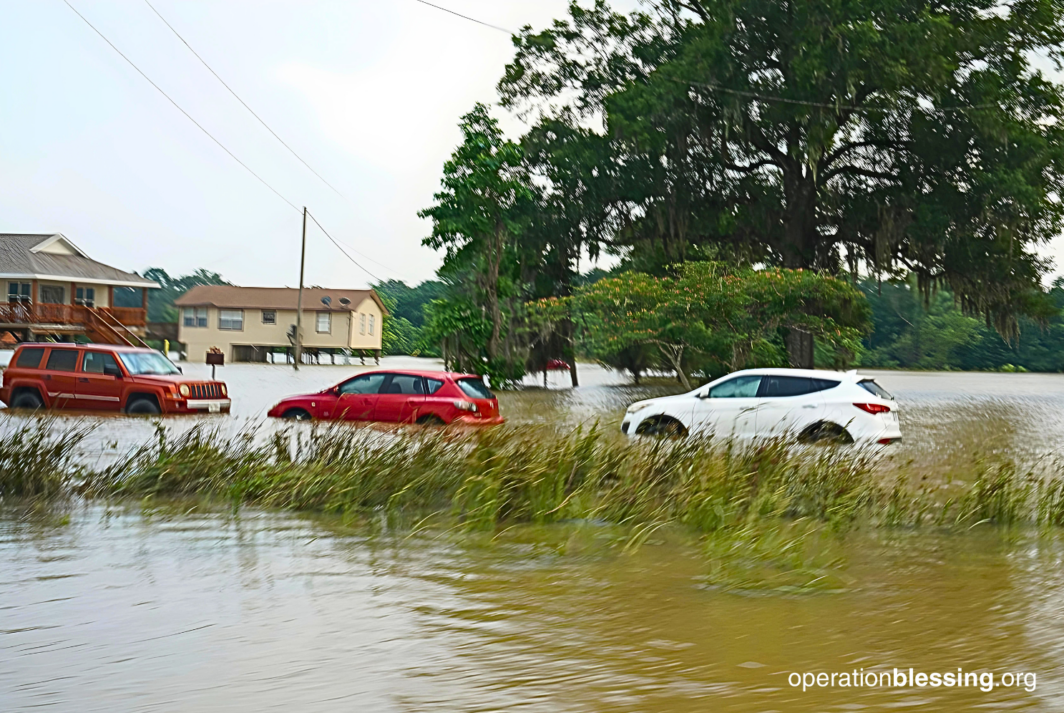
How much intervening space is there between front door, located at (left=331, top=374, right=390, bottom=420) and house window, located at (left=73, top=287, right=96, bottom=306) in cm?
3811

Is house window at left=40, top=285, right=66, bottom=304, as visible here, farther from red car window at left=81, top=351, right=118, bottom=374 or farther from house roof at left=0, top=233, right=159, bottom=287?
red car window at left=81, top=351, right=118, bottom=374

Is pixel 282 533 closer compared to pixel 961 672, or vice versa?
pixel 961 672

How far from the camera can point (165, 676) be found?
202 inches

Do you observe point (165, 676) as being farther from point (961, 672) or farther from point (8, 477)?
point (8, 477)

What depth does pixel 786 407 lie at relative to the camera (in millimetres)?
17703

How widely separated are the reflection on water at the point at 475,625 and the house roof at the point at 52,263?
46293 mm

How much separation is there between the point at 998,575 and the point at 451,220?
3029cm

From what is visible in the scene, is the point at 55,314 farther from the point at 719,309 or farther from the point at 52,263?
the point at 719,309

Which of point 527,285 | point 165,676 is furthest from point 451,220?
point 165,676

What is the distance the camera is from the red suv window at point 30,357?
22562mm

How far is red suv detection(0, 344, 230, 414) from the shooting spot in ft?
71.2

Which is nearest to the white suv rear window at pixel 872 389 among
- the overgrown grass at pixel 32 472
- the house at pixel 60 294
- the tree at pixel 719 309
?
the tree at pixel 719 309

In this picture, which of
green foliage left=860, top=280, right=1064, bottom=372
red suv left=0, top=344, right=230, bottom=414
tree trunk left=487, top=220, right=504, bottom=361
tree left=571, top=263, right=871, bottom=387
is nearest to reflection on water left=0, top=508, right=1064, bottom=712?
red suv left=0, top=344, right=230, bottom=414

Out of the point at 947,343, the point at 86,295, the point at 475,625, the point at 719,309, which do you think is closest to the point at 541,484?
the point at 475,625
